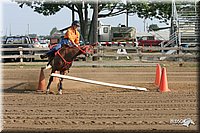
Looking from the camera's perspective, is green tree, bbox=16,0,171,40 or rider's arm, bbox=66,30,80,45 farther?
green tree, bbox=16,0,171,40

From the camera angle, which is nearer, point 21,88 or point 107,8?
point 21,88

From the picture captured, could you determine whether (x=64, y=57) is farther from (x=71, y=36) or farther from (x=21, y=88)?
(x=21, y=88)

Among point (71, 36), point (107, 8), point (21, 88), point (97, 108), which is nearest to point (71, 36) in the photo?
point (71, 36)

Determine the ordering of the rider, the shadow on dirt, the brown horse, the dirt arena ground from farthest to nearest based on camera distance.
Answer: the shadow on dirt
the brown horse
the rider
the dirt arena ground

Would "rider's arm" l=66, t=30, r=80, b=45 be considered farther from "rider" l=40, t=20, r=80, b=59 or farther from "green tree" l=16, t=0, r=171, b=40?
"green tree" l=16, t=0, r=171, b=40

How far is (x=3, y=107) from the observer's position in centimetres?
1063

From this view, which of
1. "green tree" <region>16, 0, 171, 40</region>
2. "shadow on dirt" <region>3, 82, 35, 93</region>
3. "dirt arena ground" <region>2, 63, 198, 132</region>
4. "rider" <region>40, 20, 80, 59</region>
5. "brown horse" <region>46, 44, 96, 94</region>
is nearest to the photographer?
"dirt arena ground" <region>2, 63, 198, 132</region>

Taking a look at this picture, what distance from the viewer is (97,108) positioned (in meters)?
10.3

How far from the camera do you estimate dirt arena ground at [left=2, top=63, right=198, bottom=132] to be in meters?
8.34

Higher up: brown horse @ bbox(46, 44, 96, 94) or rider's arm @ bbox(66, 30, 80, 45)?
rider's arm @ bbox(66, 30, 80, 45)

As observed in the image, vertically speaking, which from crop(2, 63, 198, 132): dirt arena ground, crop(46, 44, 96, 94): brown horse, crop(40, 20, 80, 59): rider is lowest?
crop(2, 63, 198, 132): dirt arena ground

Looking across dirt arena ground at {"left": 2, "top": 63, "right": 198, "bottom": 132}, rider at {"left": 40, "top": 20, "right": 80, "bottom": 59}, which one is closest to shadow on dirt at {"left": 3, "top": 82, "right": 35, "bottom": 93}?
dirt arena ground at {"left": 2, "top": 63, "right": 198, "bottom": 132}

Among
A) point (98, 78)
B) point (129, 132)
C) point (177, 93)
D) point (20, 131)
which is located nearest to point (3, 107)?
point (20, 131)

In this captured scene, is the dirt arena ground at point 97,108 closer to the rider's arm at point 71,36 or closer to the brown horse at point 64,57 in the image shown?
the brown horse at point 64,57
